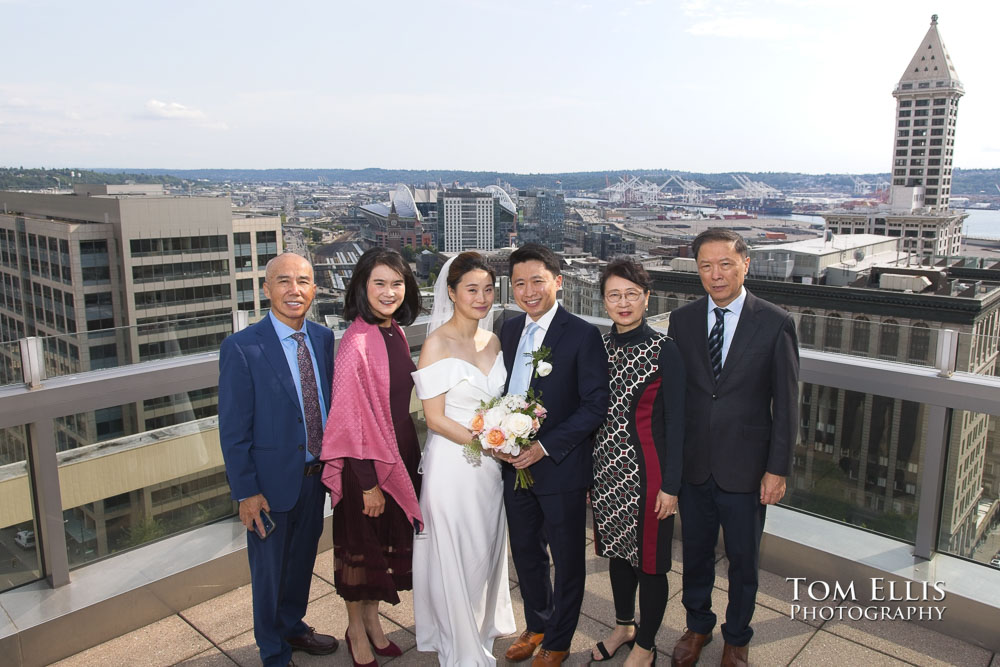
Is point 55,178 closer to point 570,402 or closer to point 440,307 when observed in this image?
point 440,307

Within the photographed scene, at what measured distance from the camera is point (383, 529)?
281 centimetres

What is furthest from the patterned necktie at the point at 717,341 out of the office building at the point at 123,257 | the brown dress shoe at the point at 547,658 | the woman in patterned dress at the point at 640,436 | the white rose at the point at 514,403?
the office building at the point at 123,257

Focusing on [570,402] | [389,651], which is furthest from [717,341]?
[389,651]

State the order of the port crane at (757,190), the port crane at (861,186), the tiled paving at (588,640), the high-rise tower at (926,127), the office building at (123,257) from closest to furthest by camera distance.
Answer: the tiled paving at (588,640) < the office building at (123,257) < the high-rise tower at (926,127) < the port crane at (757,190) < the port crane at (861,186)

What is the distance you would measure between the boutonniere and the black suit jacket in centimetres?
58

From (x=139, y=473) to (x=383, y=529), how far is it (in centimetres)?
134

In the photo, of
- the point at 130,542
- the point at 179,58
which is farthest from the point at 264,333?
the point at 179,58

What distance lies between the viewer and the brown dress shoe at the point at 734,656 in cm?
278

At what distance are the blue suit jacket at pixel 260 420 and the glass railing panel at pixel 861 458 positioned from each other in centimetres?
224

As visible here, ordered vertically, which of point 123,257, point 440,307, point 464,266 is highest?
point 464,266

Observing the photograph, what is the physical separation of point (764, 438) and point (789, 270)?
8595cm

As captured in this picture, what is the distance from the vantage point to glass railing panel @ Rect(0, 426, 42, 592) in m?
2.83

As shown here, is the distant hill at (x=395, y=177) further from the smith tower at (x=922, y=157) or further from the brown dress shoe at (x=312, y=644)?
the brown dress shoe at (x=312, y=644)

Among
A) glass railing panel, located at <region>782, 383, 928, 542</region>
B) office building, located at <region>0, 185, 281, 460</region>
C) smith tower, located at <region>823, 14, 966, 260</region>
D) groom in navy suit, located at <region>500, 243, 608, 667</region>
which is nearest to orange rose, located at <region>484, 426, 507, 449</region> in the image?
groom in navy suit, located at <region>500, 243, 608, 667</region>
